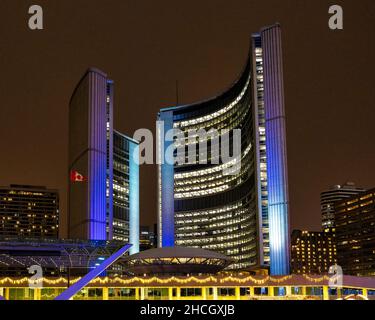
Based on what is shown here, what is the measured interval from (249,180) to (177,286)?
69.8 metres

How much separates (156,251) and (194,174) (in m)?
86.6

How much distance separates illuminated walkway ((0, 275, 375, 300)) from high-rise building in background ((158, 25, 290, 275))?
39.4 m

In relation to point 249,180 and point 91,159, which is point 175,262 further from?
point 91,159

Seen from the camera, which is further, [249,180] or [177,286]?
[249,180]

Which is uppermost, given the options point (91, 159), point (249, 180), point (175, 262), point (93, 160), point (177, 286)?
point (91, 159)

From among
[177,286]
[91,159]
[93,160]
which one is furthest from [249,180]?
[177,286]

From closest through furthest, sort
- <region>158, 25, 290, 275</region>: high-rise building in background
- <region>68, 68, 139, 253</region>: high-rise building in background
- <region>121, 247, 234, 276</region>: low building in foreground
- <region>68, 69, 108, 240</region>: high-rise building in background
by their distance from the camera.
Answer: <region>121, 247, 234, 276</region>: low building in foreground → <region>158, 25, 290, 275</region>: high-rise building in background → <region>68, 69, 108, 240</region>: high-rise building in background → <region>68, 68, 139, 253</region>: high-rise building in background

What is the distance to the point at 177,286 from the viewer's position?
84.0 meters

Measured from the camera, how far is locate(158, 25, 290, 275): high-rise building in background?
431 feet

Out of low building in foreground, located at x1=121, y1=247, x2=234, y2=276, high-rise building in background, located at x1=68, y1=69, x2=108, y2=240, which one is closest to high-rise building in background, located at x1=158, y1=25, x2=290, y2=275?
low building in foreground, located at x1=121, y1=247, x2=234, y2=276

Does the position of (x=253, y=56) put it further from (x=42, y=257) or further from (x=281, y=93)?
(x=42, y=257)

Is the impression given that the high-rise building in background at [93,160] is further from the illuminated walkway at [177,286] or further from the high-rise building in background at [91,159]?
the illuminated walkway at [177,286]

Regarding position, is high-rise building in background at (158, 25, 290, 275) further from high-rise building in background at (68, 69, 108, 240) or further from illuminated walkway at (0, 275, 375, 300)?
illuminated walkway at (0, 275, 375, 300)

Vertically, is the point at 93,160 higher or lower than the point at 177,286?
higher
